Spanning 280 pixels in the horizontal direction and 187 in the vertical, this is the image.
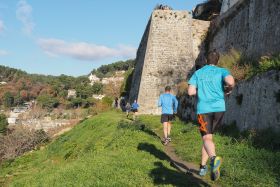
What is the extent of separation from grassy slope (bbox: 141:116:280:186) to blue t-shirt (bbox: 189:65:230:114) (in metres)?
1.80

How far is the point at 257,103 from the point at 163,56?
18.5 m

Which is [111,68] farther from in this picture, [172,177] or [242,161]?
[172,177]

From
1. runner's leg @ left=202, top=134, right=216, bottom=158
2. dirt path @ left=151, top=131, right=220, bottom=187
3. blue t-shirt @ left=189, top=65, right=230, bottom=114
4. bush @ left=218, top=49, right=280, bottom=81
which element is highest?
bush @ left=218, top=49, right=280, bottom=81

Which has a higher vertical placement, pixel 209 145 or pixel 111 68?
Answer: pixel 111 68

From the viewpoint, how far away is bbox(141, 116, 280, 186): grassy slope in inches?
265

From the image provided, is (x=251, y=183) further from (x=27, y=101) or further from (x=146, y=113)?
(x=27, y=101)

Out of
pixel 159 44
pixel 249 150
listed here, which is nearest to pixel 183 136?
pixel 249 150

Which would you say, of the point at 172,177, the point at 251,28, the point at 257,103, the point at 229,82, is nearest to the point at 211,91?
the point at 229,82

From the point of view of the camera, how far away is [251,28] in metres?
18.0

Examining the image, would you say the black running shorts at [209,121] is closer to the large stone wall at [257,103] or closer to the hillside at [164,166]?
the hillside at [164,166]

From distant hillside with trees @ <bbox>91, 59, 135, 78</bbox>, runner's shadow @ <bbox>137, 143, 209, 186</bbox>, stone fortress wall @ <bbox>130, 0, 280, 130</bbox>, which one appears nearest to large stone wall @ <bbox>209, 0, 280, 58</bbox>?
stone fortress wall @ <bbox>130, 0, 280, 130</bbox>

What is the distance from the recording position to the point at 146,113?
2811cm

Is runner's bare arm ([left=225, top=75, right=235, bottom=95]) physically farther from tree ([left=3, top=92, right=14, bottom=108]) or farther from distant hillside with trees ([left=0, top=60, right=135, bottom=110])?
tree ([left=3, top=92, right=14, bottom=108])

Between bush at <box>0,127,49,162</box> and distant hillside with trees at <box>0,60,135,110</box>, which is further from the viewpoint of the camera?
distant hillside with trees at <box>0,60,135,110</box>
